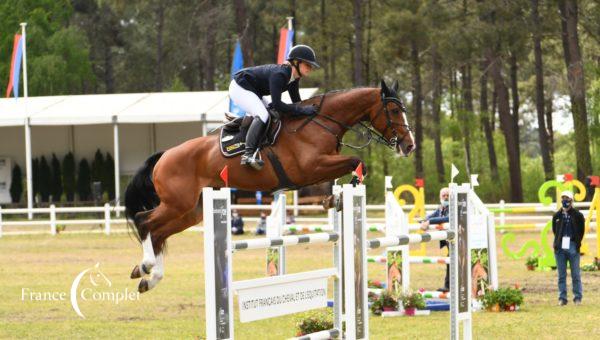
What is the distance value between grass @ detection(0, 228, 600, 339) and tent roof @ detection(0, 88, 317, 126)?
11.3m

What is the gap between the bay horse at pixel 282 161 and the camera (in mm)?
8734

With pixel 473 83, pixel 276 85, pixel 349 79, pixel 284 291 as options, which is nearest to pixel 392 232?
pixel 276 85

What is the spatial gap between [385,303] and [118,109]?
23514 millimetres

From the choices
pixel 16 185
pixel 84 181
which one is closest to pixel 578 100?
pixel 84 181

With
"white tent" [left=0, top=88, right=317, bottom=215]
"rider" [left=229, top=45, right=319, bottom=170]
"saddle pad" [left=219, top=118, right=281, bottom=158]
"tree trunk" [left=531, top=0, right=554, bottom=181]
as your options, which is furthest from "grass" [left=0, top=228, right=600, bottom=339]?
"tree trunk" [left=531, top=0, right=554, bottom=181]

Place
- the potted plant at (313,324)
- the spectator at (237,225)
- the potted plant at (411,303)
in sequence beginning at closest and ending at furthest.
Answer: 1. the potted plant at (313,324)
2. the potted plant at (411,303)
3. the spectator at (237,225)

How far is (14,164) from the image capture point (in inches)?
1475

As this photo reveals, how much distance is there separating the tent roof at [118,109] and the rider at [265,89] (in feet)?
75.6

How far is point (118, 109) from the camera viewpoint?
34188 millimetres

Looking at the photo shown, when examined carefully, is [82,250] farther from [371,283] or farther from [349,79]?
[349,79]

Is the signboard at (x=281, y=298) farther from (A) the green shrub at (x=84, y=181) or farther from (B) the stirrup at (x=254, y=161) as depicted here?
(A) the green shrub at (x=84, y=181)

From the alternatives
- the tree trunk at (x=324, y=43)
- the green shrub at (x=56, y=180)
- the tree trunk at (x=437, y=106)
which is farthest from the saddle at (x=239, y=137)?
the tree trunk at (x=324, y=43)

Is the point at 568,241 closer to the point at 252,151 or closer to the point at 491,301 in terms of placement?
the point at 491,301

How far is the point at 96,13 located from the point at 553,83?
92.6 feet
